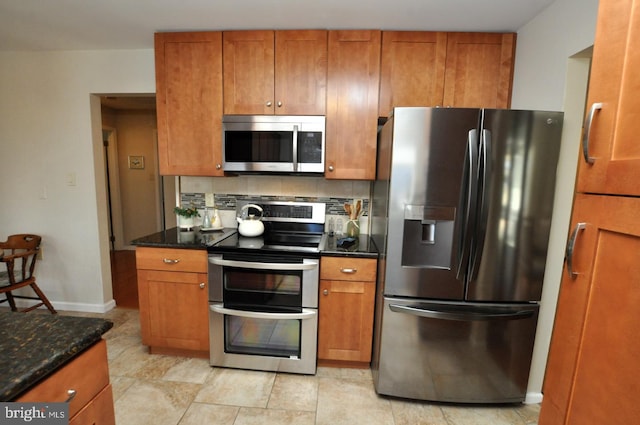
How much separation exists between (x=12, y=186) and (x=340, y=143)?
3119 millimetres

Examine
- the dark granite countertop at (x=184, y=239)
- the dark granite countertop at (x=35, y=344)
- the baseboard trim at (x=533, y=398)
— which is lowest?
the baseboard trim at (x=533, y=398)

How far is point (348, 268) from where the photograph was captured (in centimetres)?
185

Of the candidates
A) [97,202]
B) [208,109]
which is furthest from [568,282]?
[97,202]

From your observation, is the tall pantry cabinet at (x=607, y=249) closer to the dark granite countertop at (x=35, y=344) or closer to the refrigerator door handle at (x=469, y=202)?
the refrigerator door handle at (x=469, y=202)

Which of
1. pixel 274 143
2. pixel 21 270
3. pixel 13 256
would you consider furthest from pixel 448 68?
pixel 21 270

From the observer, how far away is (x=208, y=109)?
2.07 m

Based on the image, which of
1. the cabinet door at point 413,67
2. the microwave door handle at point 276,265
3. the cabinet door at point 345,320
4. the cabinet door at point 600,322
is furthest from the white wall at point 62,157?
the cabinet door at point 600,322

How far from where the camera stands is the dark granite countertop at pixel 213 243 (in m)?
1.85

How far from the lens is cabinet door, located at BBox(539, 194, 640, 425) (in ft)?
2.06

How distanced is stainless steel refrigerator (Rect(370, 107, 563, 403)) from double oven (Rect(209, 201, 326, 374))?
487mm

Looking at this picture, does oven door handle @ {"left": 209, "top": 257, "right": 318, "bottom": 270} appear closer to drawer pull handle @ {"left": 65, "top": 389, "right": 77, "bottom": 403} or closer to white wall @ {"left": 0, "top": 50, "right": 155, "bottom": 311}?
drawer pull handle @ {"left": 65, "top": 389, "right": 77, "bottom": 403}

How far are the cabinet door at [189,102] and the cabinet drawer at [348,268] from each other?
1088 millimetres

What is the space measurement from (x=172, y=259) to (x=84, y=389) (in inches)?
48.9

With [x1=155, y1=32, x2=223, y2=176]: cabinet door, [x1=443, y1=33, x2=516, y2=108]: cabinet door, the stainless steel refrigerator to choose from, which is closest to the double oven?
the stainless steel refrigerator
